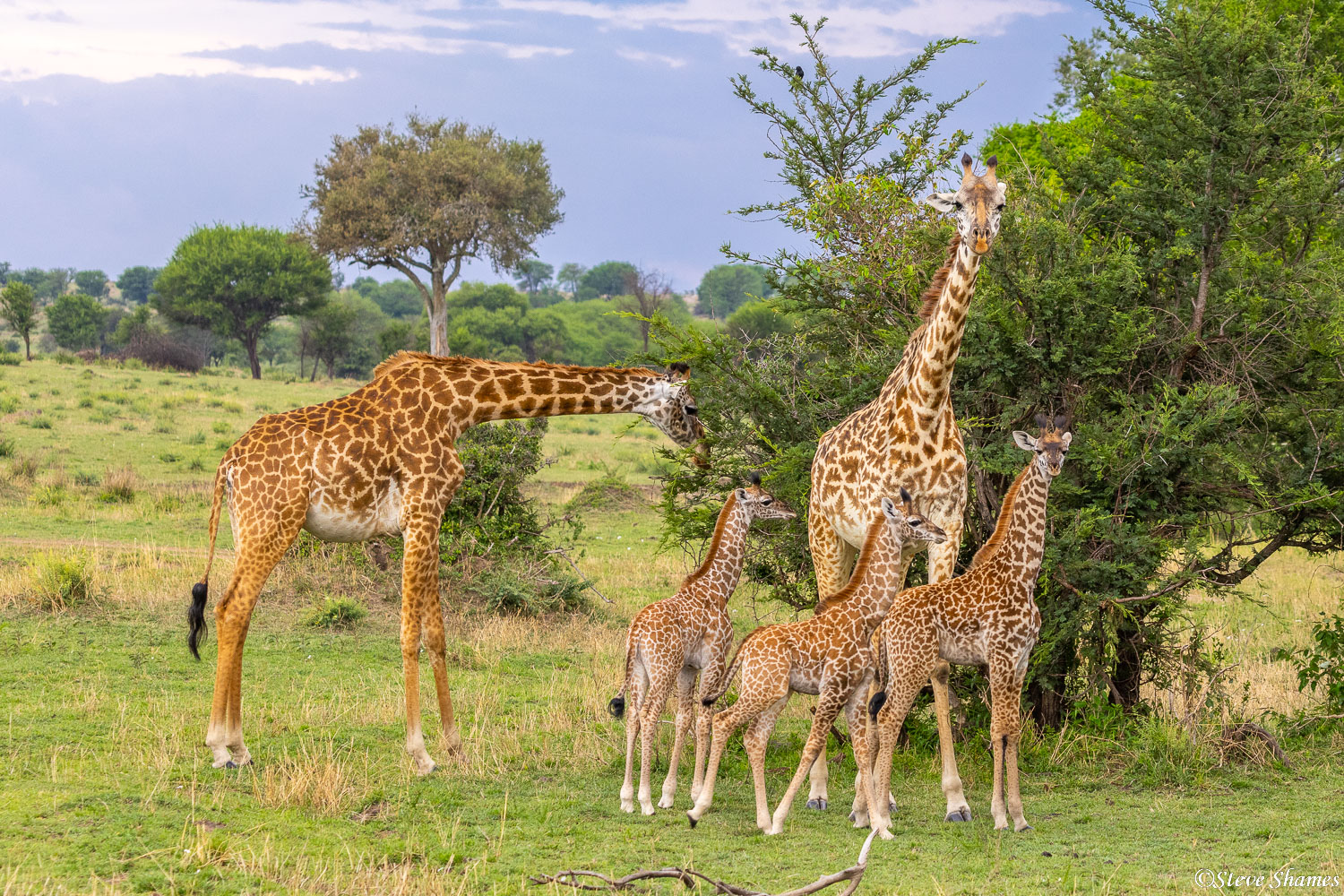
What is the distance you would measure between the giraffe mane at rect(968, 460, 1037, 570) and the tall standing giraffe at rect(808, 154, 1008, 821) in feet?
1.06

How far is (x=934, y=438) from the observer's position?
7465 millimetres

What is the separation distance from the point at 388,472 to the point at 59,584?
6598 millimetres

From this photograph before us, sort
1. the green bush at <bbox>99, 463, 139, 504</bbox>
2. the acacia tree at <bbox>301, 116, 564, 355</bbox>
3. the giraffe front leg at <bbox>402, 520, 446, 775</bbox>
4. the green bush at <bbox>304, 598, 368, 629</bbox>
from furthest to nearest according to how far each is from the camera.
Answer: the acacia tree at <bbox>301, 116, 564, 355</bbox>, the green bush at <bbox>99, 463, 139, 504</bbox>, the green bush at <bbox>304, 598, 368, 629</bbox>, the giraffe front leg at <bbox>402, 520, 446, 775</bbox>

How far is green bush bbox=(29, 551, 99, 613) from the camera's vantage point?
42.6 feet

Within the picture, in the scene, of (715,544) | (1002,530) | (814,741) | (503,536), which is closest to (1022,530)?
(1002,530)

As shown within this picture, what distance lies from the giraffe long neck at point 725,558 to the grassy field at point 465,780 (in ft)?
4.34

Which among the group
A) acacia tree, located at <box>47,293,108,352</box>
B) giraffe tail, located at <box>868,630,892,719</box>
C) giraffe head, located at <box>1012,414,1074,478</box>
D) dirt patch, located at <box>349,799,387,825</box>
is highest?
acacia tree, located at <box>47,293,108,352</box>

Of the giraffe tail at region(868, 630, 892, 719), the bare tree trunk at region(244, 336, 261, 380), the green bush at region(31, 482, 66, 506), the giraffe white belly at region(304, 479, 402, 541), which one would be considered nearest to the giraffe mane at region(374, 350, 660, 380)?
the giraffe white belly at region(304, 479, 402, 541)

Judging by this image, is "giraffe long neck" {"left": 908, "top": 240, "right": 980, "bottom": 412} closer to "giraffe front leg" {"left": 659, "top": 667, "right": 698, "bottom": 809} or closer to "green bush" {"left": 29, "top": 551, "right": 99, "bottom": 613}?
"giraffe front leg" {"left": 659, "top": 667, "right": 698, "bottom": 809}

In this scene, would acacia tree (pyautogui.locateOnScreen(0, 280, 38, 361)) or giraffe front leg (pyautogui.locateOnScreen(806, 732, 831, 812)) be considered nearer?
giraffe front leg (pyautogui.locateOnScreen(806, 732, 831, 812))

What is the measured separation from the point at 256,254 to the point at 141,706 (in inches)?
2018

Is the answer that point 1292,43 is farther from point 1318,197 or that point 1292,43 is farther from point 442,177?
point 442,177

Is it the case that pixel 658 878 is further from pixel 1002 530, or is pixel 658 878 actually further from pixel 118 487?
pixel 118 487

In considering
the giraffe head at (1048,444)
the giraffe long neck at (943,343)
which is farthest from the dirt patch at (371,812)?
the giraffe head at (1048,444)
